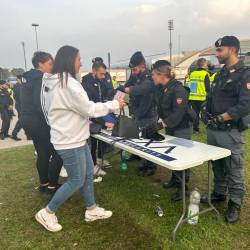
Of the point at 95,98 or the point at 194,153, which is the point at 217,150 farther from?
the point at 95,98

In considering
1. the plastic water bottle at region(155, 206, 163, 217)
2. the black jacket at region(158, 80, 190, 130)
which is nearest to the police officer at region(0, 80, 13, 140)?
the black jacket at region(158, 80, 190, 130)

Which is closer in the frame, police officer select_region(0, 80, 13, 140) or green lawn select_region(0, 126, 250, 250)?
green lawn select_region(0, 126, 250, 250)

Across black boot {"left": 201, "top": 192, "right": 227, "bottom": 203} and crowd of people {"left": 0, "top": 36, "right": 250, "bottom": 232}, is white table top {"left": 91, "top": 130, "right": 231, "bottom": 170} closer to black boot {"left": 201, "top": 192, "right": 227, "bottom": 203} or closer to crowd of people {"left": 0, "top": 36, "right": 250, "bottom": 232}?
crowd of people {"left": 0, "top": 36, "right": 250, "bottom": 232}

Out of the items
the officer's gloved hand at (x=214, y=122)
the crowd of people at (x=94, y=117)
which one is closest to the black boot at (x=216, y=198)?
the crowd of people at (x=94, y=117)

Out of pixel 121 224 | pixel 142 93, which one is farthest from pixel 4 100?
pixel 121 224

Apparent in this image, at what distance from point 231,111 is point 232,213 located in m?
1.07

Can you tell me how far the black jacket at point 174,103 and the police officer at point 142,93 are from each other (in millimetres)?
690

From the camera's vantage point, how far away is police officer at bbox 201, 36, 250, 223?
2881 mm

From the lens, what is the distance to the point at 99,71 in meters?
4.29

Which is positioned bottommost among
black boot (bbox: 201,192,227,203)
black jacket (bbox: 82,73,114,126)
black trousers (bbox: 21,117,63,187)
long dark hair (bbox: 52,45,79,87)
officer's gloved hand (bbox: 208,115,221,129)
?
black boot (bbox: 201,192,227,203)

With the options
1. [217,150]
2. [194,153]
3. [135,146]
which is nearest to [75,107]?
[135,146]

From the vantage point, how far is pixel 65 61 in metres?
2.78

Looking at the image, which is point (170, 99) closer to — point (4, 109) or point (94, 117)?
point (94, 117)

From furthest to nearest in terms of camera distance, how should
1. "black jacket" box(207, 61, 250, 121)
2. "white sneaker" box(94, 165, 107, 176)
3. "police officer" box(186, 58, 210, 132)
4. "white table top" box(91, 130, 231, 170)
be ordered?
"police officer" box(186, 58, 210, 132) → "white sneaker" box(94, 165, 107, 176) → "black jacket" box(207, 61, 250, 121) → "white table top" box(91, 130, 231, 170)
